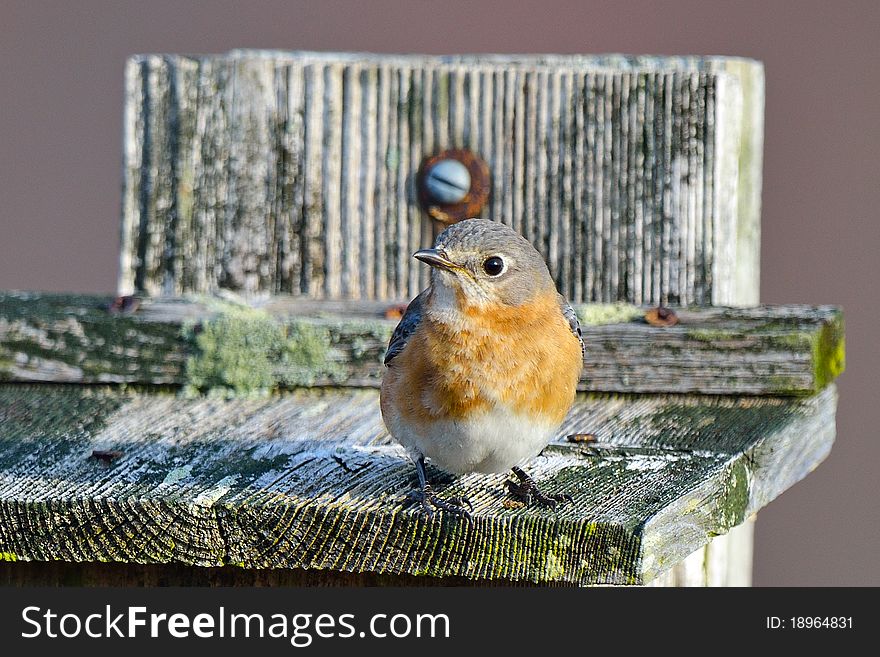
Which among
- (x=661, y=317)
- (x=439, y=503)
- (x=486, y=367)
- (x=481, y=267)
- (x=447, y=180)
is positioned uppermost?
(x=447, y=180)

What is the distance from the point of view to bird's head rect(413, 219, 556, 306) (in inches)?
131

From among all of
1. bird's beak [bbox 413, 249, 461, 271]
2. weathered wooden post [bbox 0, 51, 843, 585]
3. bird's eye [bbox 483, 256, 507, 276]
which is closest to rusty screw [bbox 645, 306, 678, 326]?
weathered wooden post [bbox 0, 51, 843, 585]

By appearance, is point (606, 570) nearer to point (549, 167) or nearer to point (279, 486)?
point (279, 486)

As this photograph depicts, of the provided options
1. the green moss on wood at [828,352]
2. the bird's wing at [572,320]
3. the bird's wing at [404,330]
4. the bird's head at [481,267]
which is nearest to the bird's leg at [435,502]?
the bird's wing at [404,330]

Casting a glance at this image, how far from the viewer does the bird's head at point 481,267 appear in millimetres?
3336

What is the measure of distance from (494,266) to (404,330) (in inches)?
10.8

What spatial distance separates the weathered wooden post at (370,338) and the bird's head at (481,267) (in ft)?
1.29

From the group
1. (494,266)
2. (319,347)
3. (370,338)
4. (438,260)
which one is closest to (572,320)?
(494,266)

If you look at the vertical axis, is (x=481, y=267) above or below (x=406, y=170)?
below

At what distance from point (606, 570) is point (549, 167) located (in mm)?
1774

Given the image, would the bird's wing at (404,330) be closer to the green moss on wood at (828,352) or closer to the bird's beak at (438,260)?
the bird's beak at (438,260)

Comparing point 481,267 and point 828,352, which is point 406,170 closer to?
point 481,267

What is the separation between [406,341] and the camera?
10.9 ft

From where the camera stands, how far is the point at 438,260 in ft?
10.9
